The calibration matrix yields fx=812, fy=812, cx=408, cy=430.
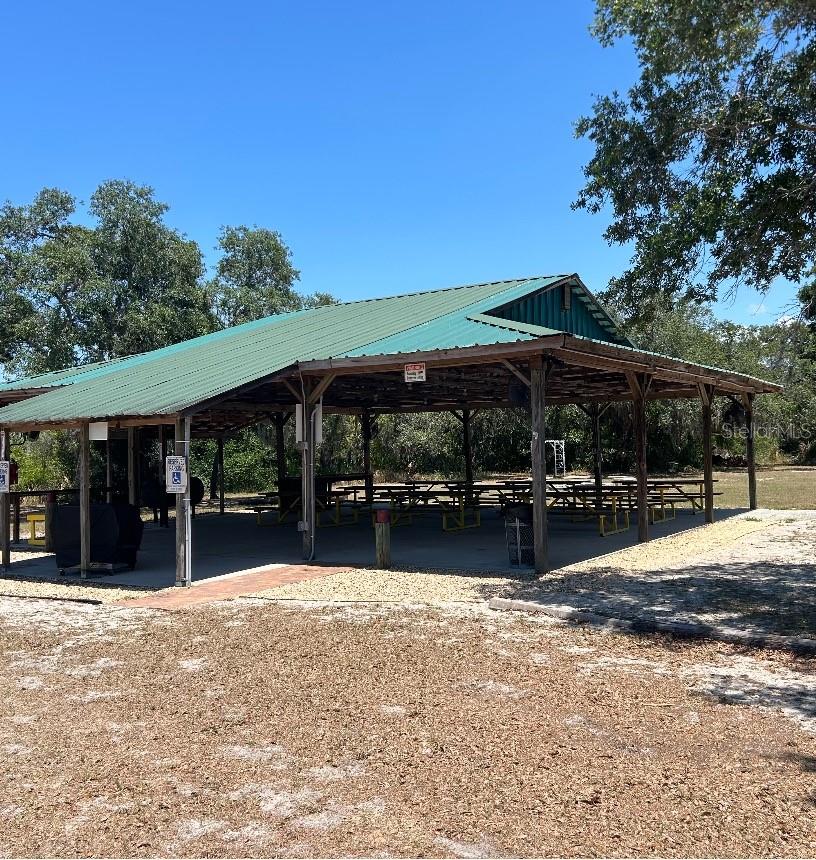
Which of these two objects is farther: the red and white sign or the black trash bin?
the black trash bin

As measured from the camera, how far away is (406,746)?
4176 mm

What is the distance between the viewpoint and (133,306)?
2478cm

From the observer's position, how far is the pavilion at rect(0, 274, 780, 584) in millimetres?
9789

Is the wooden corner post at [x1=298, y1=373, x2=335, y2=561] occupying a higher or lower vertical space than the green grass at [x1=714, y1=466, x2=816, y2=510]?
higher

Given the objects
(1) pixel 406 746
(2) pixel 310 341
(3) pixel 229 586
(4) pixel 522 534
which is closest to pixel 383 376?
(2) pixel 310 341

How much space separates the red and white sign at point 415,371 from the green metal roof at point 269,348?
364mm

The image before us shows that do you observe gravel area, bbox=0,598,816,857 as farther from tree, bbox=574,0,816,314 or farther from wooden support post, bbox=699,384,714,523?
wooden support post, bbox=699,384,714,523

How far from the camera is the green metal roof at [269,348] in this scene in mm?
10531

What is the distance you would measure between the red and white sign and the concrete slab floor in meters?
2.46

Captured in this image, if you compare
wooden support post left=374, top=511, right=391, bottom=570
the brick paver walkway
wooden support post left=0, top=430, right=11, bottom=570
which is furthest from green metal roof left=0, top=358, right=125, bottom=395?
wooden support post left=374, top=511, right=391, bottom=570

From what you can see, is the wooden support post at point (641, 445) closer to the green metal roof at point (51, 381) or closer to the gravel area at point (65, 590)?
the gravel area at point (65, 590)

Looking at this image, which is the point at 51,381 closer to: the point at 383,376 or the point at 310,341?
the point at 310,341

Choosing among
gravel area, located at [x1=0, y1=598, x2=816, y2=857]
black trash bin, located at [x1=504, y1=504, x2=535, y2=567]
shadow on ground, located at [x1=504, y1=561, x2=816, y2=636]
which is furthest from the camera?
black trash bin, located at [x1=504, y1=504, x2=535, y2=567]

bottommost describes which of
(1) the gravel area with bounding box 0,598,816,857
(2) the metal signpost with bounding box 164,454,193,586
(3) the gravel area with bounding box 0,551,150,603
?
(1) the gravel area with bounding box 0,598,816,857
